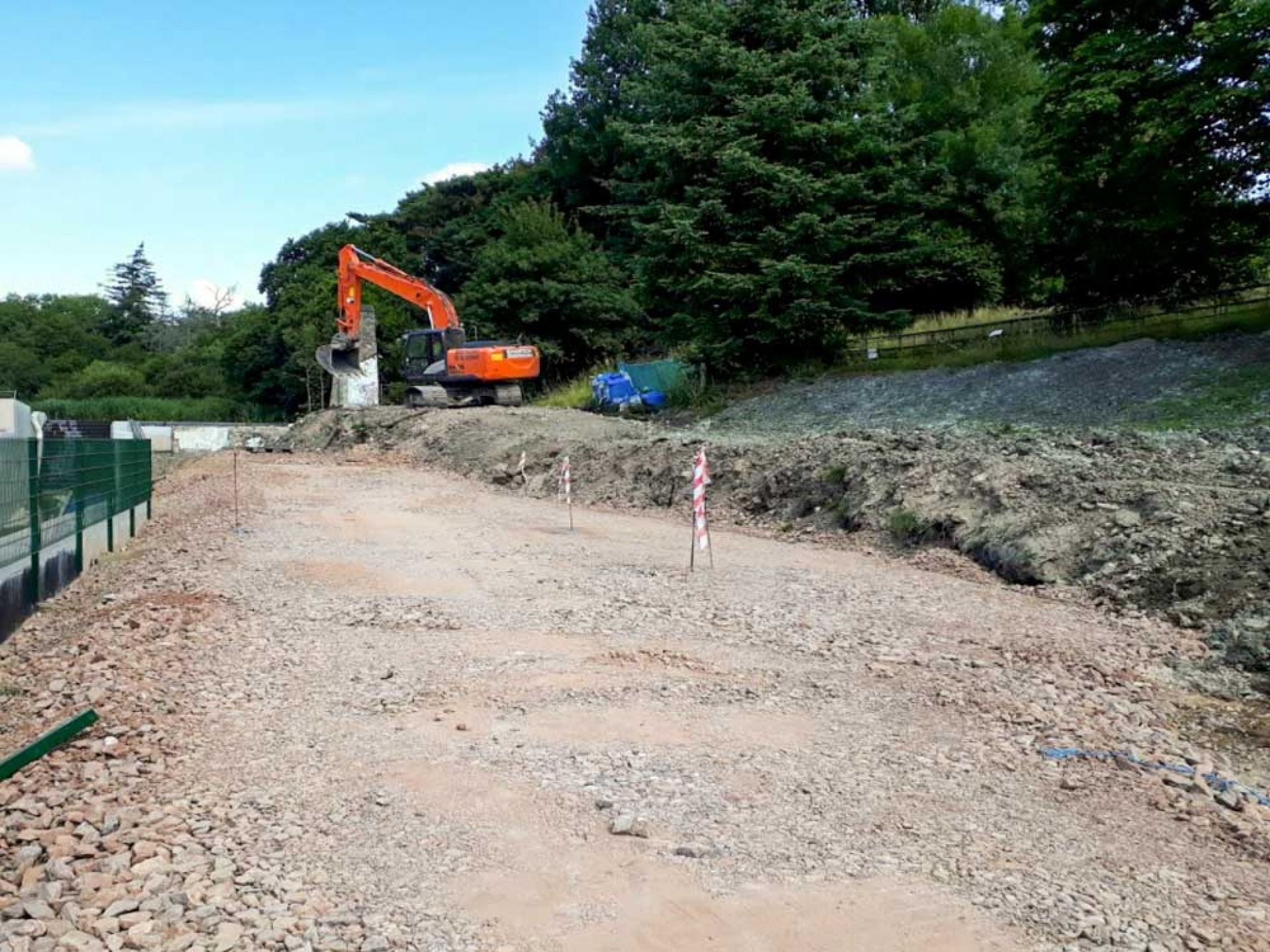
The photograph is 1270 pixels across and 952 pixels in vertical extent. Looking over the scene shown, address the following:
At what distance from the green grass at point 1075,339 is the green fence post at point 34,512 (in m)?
23.5

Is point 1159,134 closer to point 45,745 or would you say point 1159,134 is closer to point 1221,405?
point 1221,405

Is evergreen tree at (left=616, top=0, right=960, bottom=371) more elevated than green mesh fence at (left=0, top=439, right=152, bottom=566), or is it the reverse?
evergreen tree at (left=616, top=0, right=960, bottom=371)

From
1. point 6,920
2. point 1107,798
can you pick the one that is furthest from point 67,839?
point 1107,798

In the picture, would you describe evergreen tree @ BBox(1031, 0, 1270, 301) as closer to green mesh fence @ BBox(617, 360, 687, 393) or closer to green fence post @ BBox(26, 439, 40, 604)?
green mesh fence @ BBox(617, 360, 687, 393)

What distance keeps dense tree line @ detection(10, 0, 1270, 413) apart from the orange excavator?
5.42m

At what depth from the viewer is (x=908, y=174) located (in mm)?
32656

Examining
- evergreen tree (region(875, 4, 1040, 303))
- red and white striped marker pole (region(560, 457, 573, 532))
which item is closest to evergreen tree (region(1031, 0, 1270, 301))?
evergreen tree (region(875, 4, 1040, 303))

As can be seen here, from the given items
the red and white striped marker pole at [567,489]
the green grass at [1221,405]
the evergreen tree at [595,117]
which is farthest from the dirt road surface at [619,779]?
the evergreen tree at [595,117]

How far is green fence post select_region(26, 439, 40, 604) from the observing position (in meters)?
9.85

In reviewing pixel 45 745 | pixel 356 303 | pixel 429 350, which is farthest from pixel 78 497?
pixel 356 303

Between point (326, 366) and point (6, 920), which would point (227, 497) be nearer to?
point (326, 366)

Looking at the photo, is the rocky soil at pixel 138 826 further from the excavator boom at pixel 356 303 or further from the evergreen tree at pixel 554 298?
the evergreen tree at pixel 554 298

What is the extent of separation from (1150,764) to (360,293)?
29.6 meters

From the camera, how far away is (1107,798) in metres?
5.45
